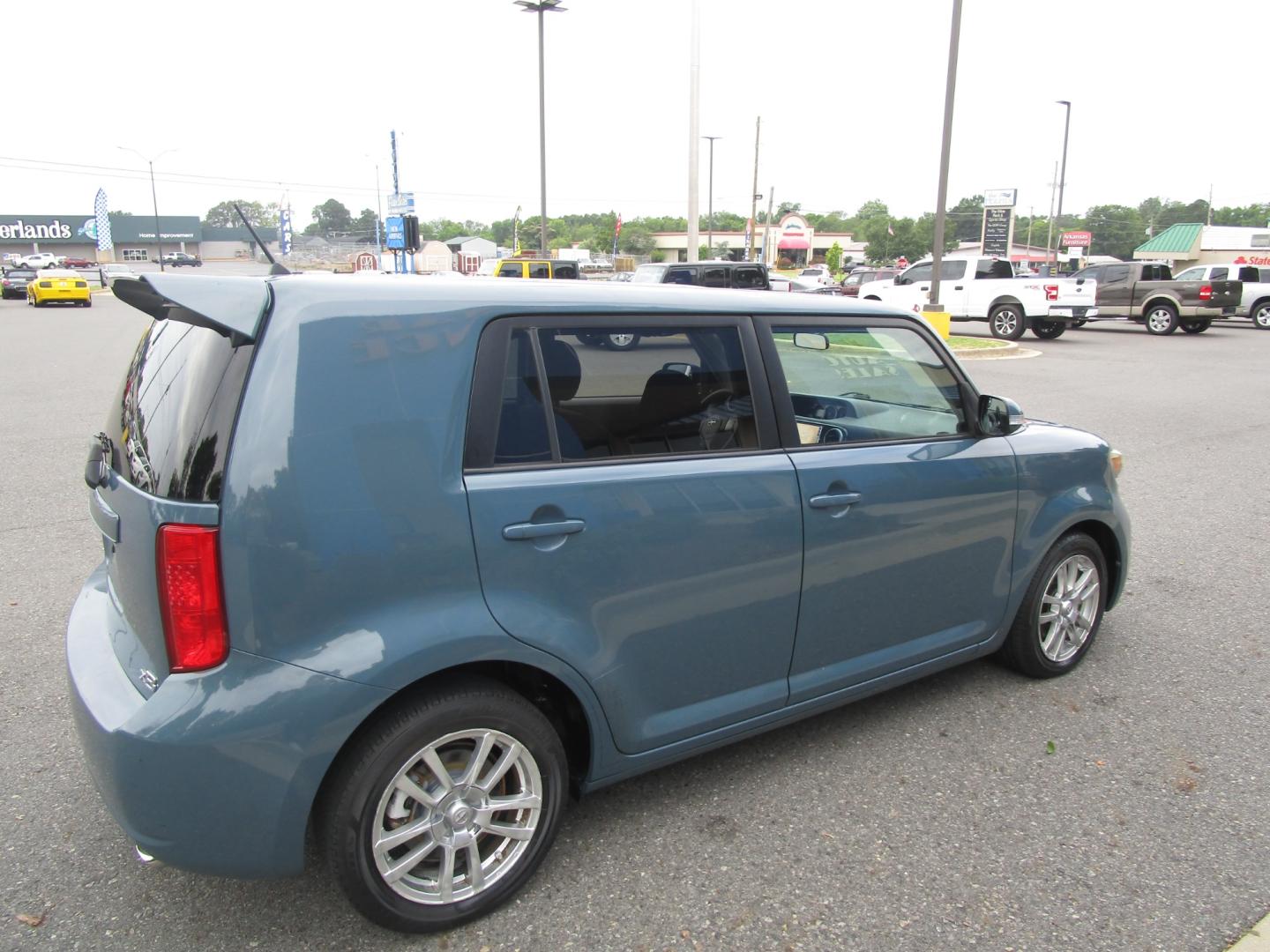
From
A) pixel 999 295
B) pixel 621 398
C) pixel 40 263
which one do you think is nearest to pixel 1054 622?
pixel 621 398

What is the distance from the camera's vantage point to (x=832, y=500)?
2906 millimetres

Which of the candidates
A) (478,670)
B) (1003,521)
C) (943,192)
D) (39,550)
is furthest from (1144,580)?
(943,192)

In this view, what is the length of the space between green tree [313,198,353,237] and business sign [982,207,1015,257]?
9636cm

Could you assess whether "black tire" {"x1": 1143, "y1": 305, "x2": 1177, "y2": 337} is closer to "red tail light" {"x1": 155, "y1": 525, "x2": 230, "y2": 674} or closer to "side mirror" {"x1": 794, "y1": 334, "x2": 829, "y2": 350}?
"side mirror" {"x1": 794, "y1": 334, "x2": 829, "y2": 350}

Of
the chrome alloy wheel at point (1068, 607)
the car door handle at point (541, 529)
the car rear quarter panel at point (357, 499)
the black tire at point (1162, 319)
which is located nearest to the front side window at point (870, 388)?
the chrome alloy wheel at point (1068, 607)

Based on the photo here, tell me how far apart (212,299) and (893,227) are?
339ft

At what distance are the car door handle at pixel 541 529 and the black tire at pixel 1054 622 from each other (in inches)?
88.1

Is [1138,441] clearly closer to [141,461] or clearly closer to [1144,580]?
[1144,580]

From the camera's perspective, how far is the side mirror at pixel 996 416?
346 centimetres

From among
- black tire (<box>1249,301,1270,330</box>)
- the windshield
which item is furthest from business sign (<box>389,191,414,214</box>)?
black tire (<box>1249,301,1270,330</box>)

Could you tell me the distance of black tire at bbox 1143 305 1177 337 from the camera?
2431 centimetres

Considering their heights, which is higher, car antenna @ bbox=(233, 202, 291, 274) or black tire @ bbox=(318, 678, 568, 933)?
car antenna @ bbox=(233, 202, 291, 274)

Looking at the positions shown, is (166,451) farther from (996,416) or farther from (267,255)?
(996,416)

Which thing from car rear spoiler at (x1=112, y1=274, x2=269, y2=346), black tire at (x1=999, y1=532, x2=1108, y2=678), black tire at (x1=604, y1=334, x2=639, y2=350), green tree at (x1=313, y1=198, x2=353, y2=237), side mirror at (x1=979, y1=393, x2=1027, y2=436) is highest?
green tree at (x1=313, y1=198, x2=353, y2=237)
